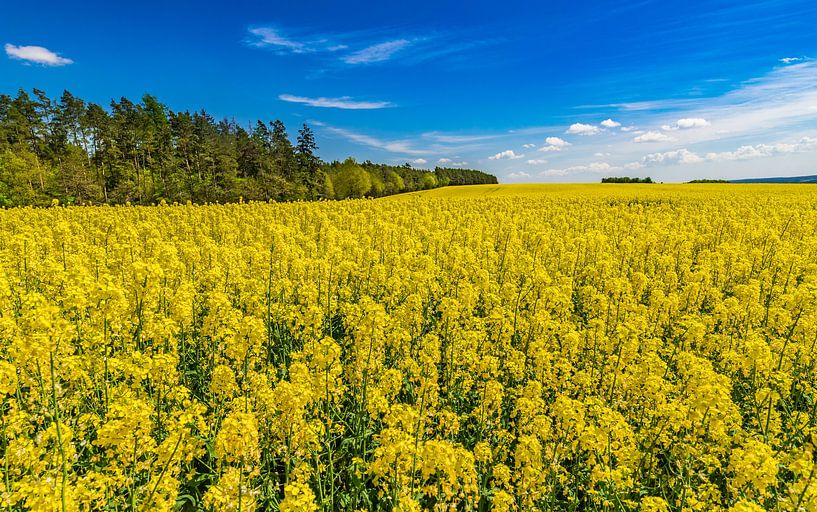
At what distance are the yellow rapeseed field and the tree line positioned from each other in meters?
60.4

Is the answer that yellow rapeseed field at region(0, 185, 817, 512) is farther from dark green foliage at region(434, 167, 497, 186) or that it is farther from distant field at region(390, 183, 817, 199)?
dark green foliage at region(434, 167, 497, 186)

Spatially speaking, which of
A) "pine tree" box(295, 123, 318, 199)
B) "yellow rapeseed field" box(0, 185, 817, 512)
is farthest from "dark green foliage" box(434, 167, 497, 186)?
"yellow rapeseed field" box(0, 185, 817, 512)

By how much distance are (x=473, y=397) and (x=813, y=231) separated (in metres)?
21.5

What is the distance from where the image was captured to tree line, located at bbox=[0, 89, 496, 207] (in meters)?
60.3

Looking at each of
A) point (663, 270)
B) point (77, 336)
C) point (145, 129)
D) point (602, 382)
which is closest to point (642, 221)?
point (663, 270)

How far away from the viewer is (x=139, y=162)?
75375mm

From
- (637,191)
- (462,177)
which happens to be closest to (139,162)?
(637,191)

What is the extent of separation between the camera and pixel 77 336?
17.2 feet

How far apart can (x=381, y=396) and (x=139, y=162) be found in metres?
88.8

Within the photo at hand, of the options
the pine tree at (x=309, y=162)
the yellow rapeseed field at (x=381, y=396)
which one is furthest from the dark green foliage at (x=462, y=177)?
the yellow rapeseed field at (x=381, y=396)

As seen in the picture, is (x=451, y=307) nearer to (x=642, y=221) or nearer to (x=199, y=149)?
(x=642, y=221)

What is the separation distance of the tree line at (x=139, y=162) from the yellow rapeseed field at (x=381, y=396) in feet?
198

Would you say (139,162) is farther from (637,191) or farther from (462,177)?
(462,177)

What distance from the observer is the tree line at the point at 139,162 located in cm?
6031
